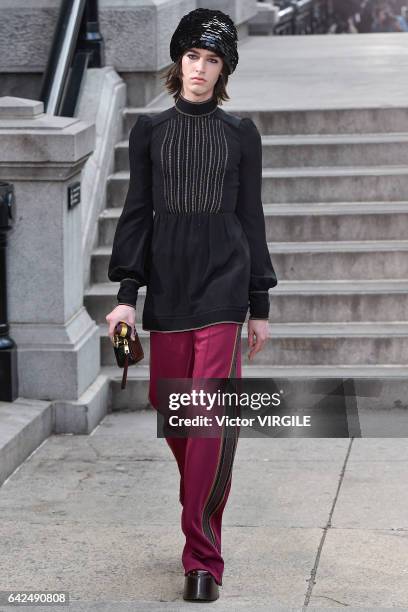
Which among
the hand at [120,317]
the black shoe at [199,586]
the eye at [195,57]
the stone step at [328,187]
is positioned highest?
the eye at [195,57]

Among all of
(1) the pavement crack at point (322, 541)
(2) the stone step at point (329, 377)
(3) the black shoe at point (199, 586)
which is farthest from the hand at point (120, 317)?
(2) the stone step at point (329, 377)

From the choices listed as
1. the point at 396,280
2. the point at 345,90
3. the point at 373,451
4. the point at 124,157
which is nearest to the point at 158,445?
the point at 373,451

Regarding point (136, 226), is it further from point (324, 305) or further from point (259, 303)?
point (324, 305)

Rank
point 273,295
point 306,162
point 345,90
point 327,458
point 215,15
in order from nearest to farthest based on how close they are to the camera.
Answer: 1. point 215,15
2. point 327,458
3. point 273,295
4. point 306,162
5. point 345,90

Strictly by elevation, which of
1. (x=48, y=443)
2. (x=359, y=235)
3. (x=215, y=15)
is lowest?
(x=48, y=443)

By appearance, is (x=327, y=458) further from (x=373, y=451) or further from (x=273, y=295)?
(x=273, y=295)

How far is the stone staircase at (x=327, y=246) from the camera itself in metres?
8.96

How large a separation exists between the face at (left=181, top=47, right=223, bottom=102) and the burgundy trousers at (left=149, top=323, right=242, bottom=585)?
2.92ft

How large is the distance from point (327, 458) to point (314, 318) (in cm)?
174

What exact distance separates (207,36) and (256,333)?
116cm

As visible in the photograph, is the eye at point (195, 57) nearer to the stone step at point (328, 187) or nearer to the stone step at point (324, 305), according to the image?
the stone step at point (324, 305)

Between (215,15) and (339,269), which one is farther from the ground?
(215,15)

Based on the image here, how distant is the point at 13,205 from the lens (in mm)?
7898

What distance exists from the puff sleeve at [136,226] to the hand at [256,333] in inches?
17.8
